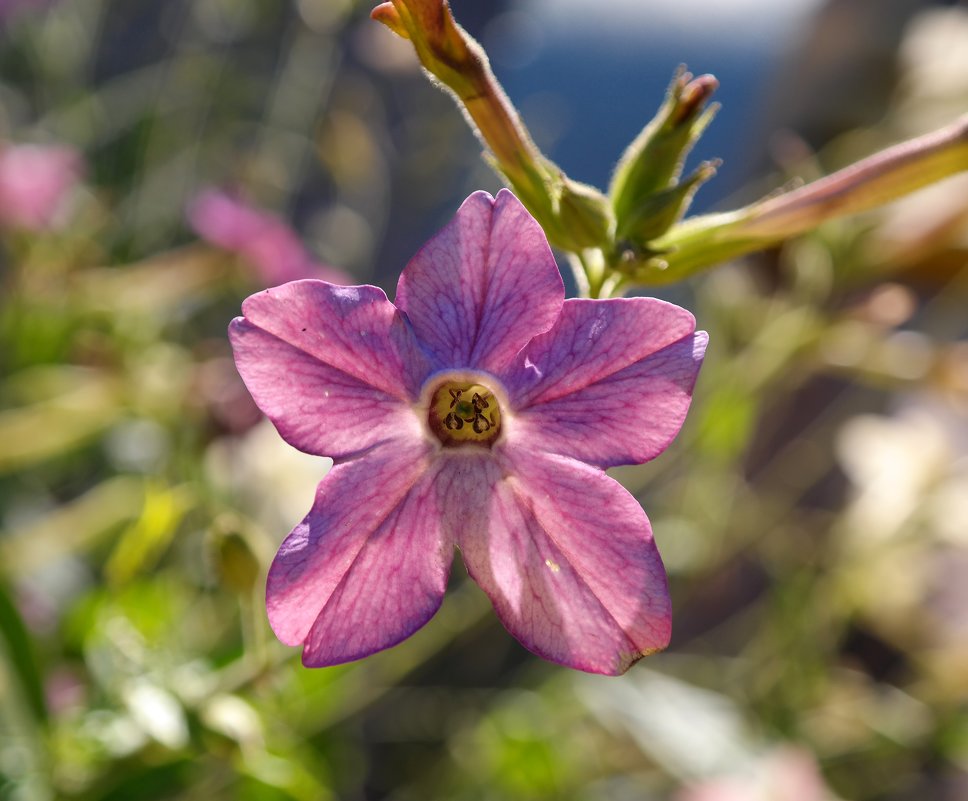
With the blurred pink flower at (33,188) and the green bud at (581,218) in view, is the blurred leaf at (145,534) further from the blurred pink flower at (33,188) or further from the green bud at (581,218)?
the blurred pink flower at (33,188)

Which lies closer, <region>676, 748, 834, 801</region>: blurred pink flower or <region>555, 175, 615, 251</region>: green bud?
<region>555, 175, 615, 251</region>: green bud

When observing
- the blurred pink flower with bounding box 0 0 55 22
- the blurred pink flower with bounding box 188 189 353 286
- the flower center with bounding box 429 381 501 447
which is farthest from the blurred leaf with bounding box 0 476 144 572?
the blurred pink flower with bounding box 0 0 55 22

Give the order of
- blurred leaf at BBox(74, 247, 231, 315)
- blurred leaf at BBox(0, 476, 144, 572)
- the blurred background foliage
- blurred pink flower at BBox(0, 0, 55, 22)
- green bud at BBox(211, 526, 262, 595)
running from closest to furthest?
green bud at BBox(211, 526, 262, 595) → the blurred background foliage → blurred leaf at BBox(0, 476, 144, 572) → blurred leaf at BBox(74, 247, 231, 315) → blurred pink flower at BBox(0, 0, 55, 22)

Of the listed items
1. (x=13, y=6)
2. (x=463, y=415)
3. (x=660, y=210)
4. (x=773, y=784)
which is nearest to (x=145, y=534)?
(x=463, y=415)

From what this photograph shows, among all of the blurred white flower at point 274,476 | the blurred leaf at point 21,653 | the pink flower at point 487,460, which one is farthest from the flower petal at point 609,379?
the blurred white flower at point 274,476

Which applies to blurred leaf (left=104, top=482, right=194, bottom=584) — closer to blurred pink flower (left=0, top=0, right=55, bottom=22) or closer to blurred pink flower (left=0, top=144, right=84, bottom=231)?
blurred pink flower (left=0, top=144, right=84, bottom=231)

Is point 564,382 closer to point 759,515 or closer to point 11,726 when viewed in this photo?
point 11,726

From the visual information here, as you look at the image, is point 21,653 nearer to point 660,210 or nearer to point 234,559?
point 234,559
